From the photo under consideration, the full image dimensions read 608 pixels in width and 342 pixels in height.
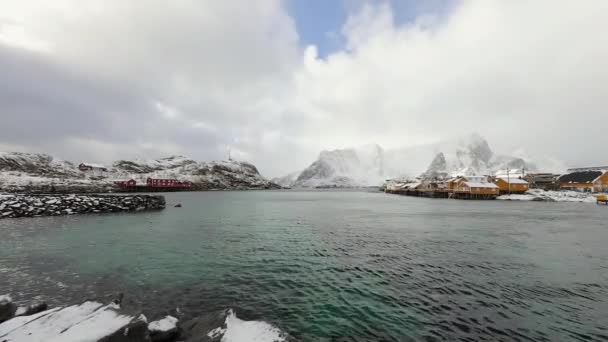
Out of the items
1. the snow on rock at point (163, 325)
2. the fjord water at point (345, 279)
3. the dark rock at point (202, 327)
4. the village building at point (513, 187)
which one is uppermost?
the village building at point (513, 187)

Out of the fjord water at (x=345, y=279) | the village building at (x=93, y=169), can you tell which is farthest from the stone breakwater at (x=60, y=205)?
the village building at (x=93, y=169)

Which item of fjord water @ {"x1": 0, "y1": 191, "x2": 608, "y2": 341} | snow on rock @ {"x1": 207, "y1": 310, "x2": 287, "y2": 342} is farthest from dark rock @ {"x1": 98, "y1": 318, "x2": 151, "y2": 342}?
fjord water @ {"x1": 0, "y1": 191, "x2": 608, "y2": 341}

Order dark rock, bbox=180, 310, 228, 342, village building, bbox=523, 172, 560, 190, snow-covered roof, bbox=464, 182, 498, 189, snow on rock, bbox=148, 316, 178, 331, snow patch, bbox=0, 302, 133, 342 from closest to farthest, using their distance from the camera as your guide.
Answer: snow patch, bbox=0, 302, 133, 342, dark rock, bbox=180, 310, 228, 342, snow on rock, bbox=148, 316, 178, 331, snow-covered roof, bbox=464, 182, 498, 189, village building, bbox=523, 172, 560, 190

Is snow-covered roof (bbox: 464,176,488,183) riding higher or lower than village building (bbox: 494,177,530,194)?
higher

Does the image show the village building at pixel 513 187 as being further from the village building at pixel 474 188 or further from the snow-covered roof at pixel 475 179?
the village building at pixel 474 188

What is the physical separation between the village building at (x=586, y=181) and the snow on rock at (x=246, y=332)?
463ft

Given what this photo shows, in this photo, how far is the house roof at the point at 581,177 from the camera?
9394 cm

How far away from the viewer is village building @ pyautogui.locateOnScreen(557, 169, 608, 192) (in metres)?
91.2

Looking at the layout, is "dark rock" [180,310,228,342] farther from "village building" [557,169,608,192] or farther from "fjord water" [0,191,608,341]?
"village building" [557,169,608,192]

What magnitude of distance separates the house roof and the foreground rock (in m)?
143

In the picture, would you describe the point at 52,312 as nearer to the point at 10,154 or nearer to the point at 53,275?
the point at 53,275

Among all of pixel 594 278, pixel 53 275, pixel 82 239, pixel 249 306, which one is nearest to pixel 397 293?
pixel 249 306

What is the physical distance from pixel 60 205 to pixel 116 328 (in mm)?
45192

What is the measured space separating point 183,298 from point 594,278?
21.6m
